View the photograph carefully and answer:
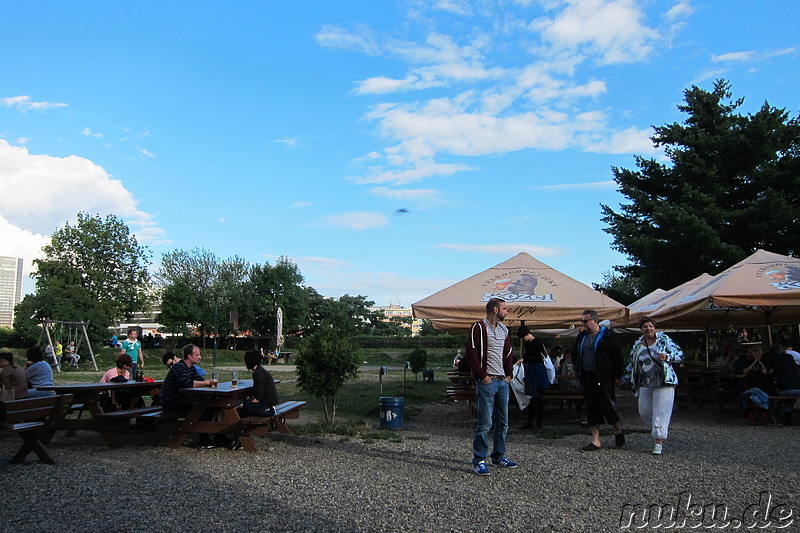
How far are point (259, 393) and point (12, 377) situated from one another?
3.11 meters

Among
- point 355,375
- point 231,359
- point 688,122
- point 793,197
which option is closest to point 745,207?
point 793,197

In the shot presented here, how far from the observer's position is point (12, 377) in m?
7.54

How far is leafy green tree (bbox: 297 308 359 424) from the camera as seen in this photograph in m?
8.82

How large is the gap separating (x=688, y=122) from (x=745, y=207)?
4655 mm

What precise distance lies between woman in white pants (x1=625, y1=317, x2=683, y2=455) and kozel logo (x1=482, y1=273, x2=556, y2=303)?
6.05 feet

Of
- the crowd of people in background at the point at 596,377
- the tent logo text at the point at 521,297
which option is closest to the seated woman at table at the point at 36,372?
the crowd of people in background at the point at 596,377

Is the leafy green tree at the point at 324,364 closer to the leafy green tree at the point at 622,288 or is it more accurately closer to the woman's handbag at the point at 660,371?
the woman's handbag at the point at 660,371

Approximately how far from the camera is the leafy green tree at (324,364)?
8820 mm

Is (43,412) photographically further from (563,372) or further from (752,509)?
(563,372)

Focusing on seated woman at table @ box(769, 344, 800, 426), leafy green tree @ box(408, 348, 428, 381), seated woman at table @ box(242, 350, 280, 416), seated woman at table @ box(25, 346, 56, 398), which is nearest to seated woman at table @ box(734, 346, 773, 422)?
seated woman at table @ box(769, 344, 800, 426)

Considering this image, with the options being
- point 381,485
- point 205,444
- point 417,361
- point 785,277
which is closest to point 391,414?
point 205,444

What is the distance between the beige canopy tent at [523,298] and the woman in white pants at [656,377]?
1.42 meters

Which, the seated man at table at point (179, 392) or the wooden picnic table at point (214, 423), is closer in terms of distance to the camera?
the wooden picnic table at point (214, 423)

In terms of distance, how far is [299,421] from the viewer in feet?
32.2
